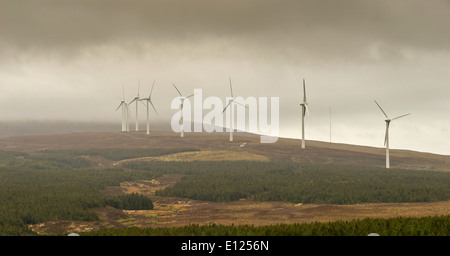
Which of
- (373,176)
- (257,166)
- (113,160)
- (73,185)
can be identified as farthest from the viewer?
(113,160)

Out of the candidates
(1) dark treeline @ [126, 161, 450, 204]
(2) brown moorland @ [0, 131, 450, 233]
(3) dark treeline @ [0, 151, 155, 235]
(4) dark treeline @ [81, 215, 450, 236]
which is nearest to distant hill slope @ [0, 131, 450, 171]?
(2) brown moorland @ [0, 131, 450, 233]

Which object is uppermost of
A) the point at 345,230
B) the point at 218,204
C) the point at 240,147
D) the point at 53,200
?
the point at 345,230

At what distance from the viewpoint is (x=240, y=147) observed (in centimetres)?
14775

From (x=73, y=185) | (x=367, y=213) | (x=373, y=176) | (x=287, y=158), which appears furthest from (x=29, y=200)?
(x=287, y=158)

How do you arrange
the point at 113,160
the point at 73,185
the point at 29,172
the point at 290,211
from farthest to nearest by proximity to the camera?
the point at 113,160 → the point at 29,172 → the point at 73,185 → the point at 290,211

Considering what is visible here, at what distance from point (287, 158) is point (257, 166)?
28.3 metres

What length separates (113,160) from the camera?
128m

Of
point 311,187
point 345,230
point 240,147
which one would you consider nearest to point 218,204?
point 311,187

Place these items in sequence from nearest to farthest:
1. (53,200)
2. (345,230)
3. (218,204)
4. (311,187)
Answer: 1. (345,230)
2. (53,200)
3. (218,204)
4. (311,187)

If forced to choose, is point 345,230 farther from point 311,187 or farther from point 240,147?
point 240,147

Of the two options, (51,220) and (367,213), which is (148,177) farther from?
(367,213)

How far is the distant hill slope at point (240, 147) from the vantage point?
13525cm

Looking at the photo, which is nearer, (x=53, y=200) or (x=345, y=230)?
(x=345, y=230)

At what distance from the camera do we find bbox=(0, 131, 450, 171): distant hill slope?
135m
